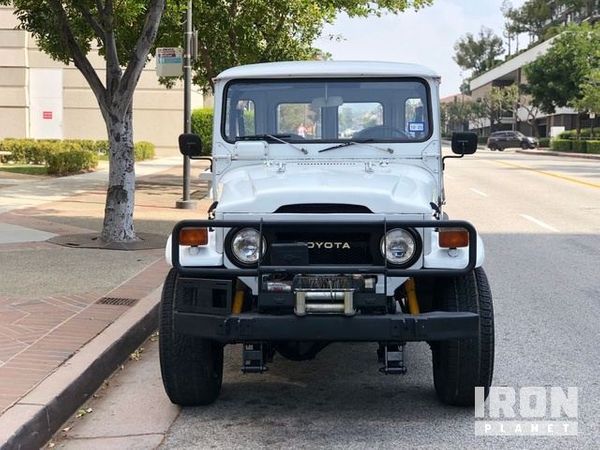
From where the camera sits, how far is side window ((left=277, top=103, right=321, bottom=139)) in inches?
234

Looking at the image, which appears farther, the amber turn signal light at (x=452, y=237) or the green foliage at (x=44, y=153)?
the green foliage at (x=44, y=153)

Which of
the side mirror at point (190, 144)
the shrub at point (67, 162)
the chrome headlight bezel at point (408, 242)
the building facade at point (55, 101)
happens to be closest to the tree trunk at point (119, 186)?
the side mirror at point (190, 144)

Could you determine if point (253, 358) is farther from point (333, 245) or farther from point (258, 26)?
point (258, 26)

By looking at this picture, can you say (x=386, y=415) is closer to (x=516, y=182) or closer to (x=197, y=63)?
(x=197, y=63)

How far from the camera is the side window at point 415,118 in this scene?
19.4 feet

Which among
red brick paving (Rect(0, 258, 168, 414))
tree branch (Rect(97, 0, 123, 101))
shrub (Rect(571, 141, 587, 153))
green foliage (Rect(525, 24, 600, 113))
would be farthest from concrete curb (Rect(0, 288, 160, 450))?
green foliage (Rect(525, 24, 600, 113))

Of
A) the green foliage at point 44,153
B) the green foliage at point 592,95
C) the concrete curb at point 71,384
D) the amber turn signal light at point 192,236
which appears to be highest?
the green foliage at point 592,95

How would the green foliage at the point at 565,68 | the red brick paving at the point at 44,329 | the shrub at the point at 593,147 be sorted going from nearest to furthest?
the red brick paving at the point at 44,329
the shrub at the point at 593,147
the green foliage at the point at 565,68

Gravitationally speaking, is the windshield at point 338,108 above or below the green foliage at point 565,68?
below

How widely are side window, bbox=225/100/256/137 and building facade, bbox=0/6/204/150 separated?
31.6 m

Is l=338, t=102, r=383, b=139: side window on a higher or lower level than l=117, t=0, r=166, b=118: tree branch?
lower

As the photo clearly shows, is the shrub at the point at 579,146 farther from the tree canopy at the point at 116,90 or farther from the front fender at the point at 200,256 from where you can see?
the front fender at the point at 200,256

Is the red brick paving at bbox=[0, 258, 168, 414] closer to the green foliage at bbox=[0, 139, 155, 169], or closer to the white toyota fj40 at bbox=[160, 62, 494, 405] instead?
the white toyota fj40 at bbox=[160, 62, 494, 405]

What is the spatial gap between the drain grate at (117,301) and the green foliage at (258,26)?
11.0m
